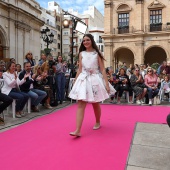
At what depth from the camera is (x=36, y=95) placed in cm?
657

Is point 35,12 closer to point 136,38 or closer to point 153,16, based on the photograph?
point 136,38

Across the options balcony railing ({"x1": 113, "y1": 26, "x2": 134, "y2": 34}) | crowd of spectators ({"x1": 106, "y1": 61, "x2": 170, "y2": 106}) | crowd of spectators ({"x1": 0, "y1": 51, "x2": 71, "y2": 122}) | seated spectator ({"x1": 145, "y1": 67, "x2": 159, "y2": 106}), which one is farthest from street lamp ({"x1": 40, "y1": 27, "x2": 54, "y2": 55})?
balcony railing ({"x1": 113, "y1": 26, "x2": 134, "y2": 34})

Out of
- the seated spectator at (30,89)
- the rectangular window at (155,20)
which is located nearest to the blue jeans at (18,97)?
the seated spectator at (30,89)

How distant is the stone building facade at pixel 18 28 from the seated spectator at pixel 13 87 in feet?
28.2

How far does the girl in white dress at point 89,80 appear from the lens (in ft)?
13.7

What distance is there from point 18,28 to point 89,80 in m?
12.3

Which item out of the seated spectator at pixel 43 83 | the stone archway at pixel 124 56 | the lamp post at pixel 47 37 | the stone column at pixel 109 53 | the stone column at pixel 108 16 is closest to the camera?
the seated spectator at pixel 43 83

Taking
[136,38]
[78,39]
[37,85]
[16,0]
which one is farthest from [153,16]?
[78,39]

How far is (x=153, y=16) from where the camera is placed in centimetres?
2953

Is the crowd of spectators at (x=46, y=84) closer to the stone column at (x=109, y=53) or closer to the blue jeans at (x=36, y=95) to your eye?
the blue jeans at (x=36, y=95)

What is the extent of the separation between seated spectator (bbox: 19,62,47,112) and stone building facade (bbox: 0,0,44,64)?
8.14m

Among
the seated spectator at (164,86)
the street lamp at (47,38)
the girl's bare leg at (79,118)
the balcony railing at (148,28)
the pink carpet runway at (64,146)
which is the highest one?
the balcony railing at (148,28)

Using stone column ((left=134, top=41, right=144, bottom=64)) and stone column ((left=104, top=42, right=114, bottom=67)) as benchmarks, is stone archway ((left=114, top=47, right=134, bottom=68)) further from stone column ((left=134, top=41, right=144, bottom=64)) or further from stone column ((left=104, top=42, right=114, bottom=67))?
stone column ((left=134, top=41, right=144, bottom=64))

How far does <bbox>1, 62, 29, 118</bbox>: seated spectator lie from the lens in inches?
230
